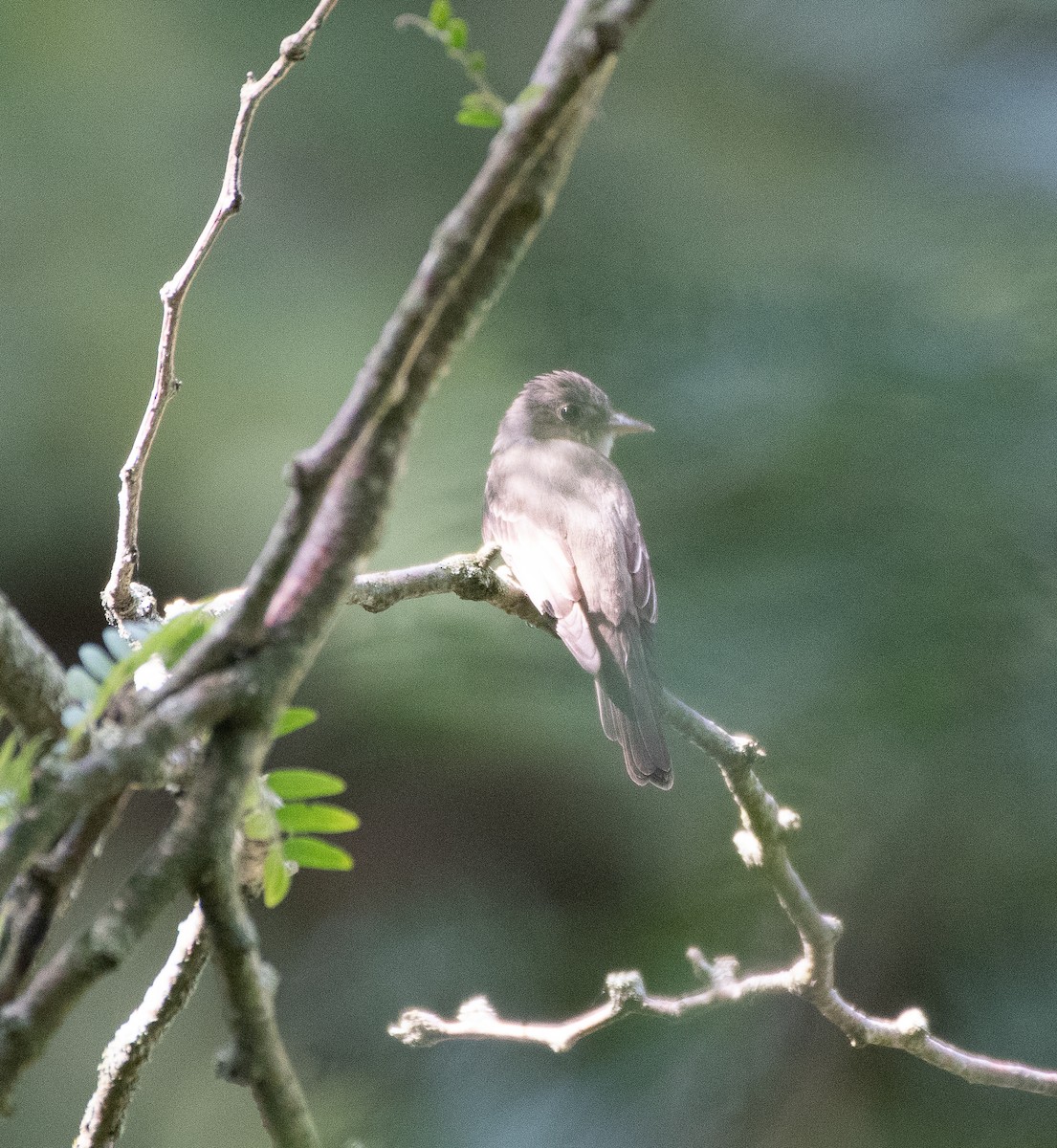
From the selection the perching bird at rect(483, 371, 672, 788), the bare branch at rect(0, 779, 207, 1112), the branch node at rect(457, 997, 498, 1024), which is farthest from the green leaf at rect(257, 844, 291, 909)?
the perching bird at rect(483, 371, 672, 788)

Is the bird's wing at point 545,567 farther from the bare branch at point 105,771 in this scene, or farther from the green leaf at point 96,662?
the bare branch at point 105,771

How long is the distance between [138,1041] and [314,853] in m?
0.28

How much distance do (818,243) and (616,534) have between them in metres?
1.14

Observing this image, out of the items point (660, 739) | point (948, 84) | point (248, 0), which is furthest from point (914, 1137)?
point (248, 0)

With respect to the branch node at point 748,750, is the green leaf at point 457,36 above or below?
above

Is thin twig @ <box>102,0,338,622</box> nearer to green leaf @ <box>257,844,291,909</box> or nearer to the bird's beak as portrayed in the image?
green leaf @ <box>257,844,291,909</box>

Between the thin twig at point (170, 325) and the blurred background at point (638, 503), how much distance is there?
3.87 feet

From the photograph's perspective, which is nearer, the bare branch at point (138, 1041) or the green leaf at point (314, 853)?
the green leaf at point (314, 853)

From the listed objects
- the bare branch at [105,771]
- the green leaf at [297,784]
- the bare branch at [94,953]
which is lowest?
the green leaf at [297,784]

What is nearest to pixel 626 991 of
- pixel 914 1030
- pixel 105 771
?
pixel 914 1030

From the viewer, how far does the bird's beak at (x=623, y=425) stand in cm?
227

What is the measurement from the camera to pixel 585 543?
190 centimetres

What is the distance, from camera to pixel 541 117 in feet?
1.41

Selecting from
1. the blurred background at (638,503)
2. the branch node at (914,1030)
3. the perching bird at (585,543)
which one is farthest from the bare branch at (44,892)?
the blurred background at (638,503)
